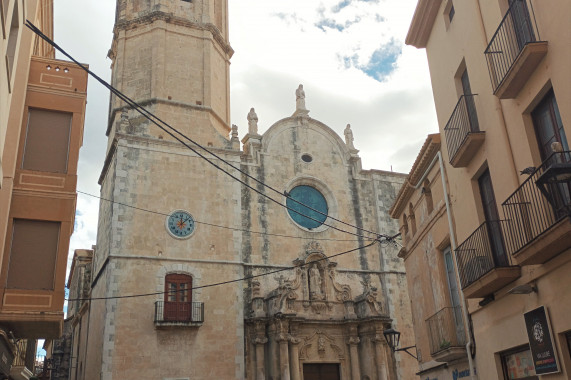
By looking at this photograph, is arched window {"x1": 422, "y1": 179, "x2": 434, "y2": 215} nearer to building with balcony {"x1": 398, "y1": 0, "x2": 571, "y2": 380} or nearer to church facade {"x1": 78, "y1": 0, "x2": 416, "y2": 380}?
building with balcony {"x1": 398, "y1": 0, "x2": 571, "y2": 380}

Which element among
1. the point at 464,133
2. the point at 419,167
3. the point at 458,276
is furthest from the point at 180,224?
the point at 464,133

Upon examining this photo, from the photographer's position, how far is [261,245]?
23.7m

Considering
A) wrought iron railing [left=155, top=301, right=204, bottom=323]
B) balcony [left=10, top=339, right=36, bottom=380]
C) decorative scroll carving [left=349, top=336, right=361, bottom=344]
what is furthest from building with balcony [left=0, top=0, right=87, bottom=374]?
decorative scroll carving [left=349, top=336, right=361, bottom=344]

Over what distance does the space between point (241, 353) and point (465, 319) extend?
12.2 m

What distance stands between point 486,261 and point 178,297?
47.3 feet

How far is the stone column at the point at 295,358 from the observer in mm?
21406

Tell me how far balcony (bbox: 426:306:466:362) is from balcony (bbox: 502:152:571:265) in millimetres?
3949

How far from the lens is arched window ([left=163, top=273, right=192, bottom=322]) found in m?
20.7

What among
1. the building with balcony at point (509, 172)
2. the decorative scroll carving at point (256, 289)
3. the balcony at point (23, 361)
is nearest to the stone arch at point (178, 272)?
the decorative scroll carving at point (256, 289)

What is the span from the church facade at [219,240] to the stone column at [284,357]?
0.04 m

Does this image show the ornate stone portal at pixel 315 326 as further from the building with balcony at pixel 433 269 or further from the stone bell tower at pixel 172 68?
the building with balcony at pixel 433 269

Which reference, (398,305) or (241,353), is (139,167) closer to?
(241,353)

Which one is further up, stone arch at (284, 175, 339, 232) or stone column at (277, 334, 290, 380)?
stone arch at (284, 175, 339, 232)

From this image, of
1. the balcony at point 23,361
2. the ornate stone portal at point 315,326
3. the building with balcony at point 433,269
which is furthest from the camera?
the ornate stone portal at point 315,326
